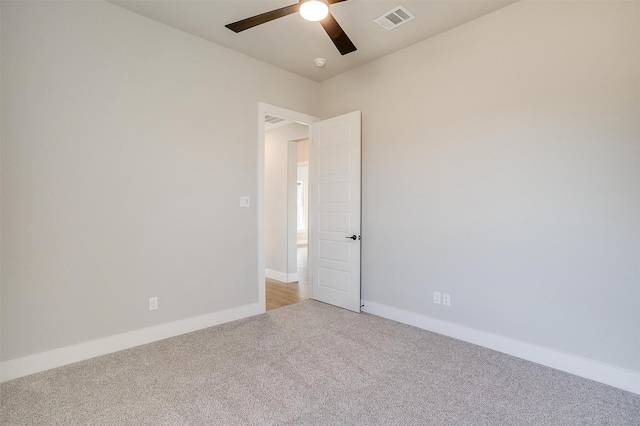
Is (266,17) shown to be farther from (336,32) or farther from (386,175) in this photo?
(386,175)

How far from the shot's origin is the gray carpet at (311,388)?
6.10 feet

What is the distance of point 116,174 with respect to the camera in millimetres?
2699

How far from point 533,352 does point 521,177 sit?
1.43 meters

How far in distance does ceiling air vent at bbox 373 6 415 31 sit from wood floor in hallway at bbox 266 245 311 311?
3.32m

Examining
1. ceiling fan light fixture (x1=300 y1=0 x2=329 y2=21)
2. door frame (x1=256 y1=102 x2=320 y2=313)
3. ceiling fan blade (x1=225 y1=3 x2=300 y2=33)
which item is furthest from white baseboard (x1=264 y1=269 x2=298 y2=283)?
ceiling fan light fixture (x1=300 y1=0 x2=329 y2=21)

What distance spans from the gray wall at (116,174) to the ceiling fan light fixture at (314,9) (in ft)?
5.17

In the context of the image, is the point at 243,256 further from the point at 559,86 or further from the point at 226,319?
the point at 559,86

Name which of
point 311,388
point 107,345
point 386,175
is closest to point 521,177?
point 386,175

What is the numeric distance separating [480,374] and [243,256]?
2.50m

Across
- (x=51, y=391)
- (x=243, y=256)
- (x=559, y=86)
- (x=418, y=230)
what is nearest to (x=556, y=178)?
(x=559, y=86)

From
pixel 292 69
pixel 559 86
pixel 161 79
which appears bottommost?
pixel 559 86

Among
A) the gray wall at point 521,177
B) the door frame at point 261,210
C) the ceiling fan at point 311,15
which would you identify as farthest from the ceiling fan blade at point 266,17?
the gray wall at point 521,177

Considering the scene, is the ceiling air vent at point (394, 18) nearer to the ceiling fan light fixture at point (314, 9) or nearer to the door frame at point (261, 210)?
the ceiling fan light fixture at point (314, 9)

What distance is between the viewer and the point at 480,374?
234cm
